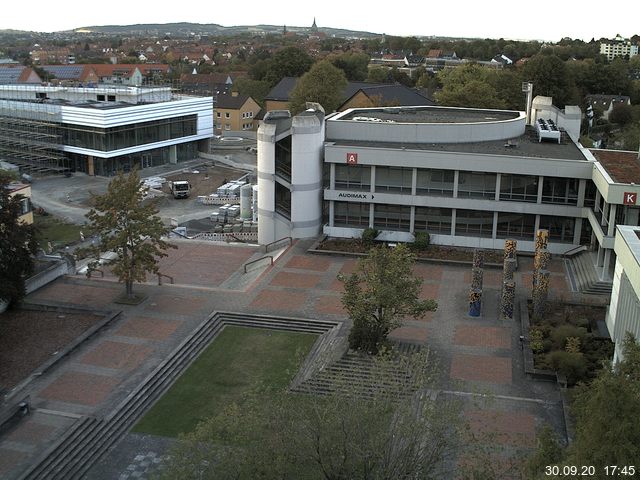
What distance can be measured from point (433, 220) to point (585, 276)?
9.93 meters

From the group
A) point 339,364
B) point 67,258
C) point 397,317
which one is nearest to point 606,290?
point 397,317

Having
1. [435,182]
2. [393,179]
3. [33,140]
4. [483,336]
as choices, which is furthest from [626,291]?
[33,140]

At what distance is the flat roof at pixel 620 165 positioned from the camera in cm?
3725

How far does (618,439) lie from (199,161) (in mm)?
69929

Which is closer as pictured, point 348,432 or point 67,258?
point 348,432

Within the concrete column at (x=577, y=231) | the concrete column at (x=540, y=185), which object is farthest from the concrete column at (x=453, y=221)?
the concrete column at (x=577, y=231)

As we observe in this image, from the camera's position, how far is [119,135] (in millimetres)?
69812

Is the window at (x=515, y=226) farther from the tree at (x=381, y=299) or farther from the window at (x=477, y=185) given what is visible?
the tree at (x=381, y=299)

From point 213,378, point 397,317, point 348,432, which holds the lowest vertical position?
point 213,378

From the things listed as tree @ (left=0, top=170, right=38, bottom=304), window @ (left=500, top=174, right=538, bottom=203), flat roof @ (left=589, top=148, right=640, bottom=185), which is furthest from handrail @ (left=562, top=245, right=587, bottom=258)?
tree @ (left=0, top=170, right=38, bottom=304)

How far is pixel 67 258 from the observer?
4003 cm

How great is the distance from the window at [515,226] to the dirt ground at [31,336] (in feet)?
76.1

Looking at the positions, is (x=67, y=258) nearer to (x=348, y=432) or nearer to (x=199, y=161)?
(x=348, y=432)

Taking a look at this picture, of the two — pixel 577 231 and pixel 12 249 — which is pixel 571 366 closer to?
pixel 577 231
